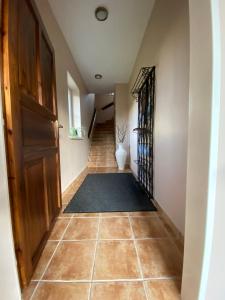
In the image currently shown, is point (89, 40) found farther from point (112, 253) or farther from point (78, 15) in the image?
point (112, 253)

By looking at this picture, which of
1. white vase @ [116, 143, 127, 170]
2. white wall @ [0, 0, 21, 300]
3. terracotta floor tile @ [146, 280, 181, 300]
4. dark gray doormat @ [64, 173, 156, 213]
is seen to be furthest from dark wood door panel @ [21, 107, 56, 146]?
white vase @ [116, 143, 127, 170]

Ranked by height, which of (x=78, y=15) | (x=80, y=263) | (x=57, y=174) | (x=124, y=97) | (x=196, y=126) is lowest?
(x=80, y=263)

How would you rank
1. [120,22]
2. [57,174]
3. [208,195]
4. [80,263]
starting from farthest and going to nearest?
[120,22] < [57,174] < [80,263] < [208,195]

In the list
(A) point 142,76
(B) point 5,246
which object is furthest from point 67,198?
(A) point 142,76

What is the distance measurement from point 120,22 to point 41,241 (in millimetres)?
2856

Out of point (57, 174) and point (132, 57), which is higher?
point (132, 57)

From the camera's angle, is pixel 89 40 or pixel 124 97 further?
pixel 124 97

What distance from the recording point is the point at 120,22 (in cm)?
243

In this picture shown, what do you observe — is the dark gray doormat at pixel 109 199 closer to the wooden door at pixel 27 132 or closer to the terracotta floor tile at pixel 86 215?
the terracotta floor tile at pixel 86 215

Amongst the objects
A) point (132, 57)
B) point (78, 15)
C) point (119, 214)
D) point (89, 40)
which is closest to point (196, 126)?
point (119, 214)

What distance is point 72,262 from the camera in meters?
1.10

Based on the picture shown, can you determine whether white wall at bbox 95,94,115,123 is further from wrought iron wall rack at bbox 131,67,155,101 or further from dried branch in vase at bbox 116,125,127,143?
wrought iron wall rack at bbox 131,67,155,101

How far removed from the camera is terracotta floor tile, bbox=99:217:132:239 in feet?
4.54

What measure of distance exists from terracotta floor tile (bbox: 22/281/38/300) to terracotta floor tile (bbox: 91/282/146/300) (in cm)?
33
